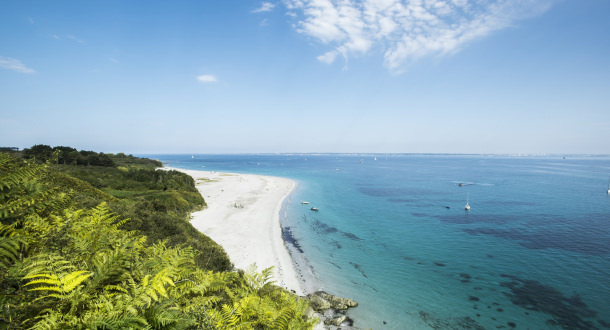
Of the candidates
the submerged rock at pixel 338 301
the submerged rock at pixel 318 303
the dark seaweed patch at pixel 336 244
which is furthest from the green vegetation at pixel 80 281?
the dark seaweed patch at pixel 336 244

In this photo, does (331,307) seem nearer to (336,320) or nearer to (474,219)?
(336,320)

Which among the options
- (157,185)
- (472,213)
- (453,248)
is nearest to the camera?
(453,248)

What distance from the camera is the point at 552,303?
17359 mm

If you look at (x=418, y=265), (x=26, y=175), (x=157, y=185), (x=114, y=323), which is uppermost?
(x=26, y=175)

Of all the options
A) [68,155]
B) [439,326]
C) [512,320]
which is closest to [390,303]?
[439,326]

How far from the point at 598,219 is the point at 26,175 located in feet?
202

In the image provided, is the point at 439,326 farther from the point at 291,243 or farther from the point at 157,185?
the point at 157,185

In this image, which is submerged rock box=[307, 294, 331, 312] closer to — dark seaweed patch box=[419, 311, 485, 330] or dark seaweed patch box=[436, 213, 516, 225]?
dark seaweed patch box=[419, 311, 485, 330]

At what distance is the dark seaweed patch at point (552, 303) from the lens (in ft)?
50.8

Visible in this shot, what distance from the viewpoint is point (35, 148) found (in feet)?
132

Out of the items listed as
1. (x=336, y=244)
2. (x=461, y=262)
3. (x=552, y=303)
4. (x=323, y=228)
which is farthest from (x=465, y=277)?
(x=323, y=228)

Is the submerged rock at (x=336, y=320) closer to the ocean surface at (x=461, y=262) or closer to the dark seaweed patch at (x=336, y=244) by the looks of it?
the ocean surface at (x=461, y=262)

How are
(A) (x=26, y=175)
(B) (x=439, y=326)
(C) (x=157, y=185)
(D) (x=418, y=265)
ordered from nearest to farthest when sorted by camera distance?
(A) (x=26, y=175), (B) (x=439, y=326), (D) (x=418, y=265), (C) (x=157, y=185)

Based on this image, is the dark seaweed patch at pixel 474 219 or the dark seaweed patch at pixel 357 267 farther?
the dark seaweed patch at pixel 474 219
